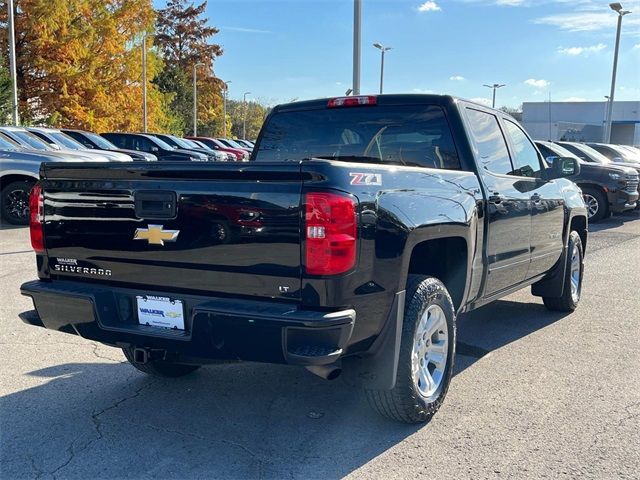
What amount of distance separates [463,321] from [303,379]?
2.29 metres

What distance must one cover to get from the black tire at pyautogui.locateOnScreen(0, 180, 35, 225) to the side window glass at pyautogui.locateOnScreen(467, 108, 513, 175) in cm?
867

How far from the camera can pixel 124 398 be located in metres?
4.08

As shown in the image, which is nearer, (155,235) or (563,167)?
(155,235)

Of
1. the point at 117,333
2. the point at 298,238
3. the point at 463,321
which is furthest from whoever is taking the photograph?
the point at 463,321

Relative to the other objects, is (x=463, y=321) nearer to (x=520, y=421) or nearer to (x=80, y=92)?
(x=520, y=421)

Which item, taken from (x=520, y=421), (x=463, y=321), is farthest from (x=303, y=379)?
(x=463, y=321)

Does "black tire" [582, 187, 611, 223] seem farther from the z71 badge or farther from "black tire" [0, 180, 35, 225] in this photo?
the z71 badge

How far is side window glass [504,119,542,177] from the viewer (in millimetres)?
5293

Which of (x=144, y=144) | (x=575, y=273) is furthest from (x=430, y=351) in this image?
(x=144, y=144)

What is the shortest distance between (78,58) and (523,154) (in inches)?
1167

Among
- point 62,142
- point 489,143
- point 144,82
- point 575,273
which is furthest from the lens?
point 144,82

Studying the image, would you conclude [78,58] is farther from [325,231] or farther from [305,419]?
[325,231]

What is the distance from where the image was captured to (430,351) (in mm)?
3828

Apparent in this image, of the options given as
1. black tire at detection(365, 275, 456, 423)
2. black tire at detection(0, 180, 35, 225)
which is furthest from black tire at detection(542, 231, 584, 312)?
black tire at detection(0, 180, 35, 225)
